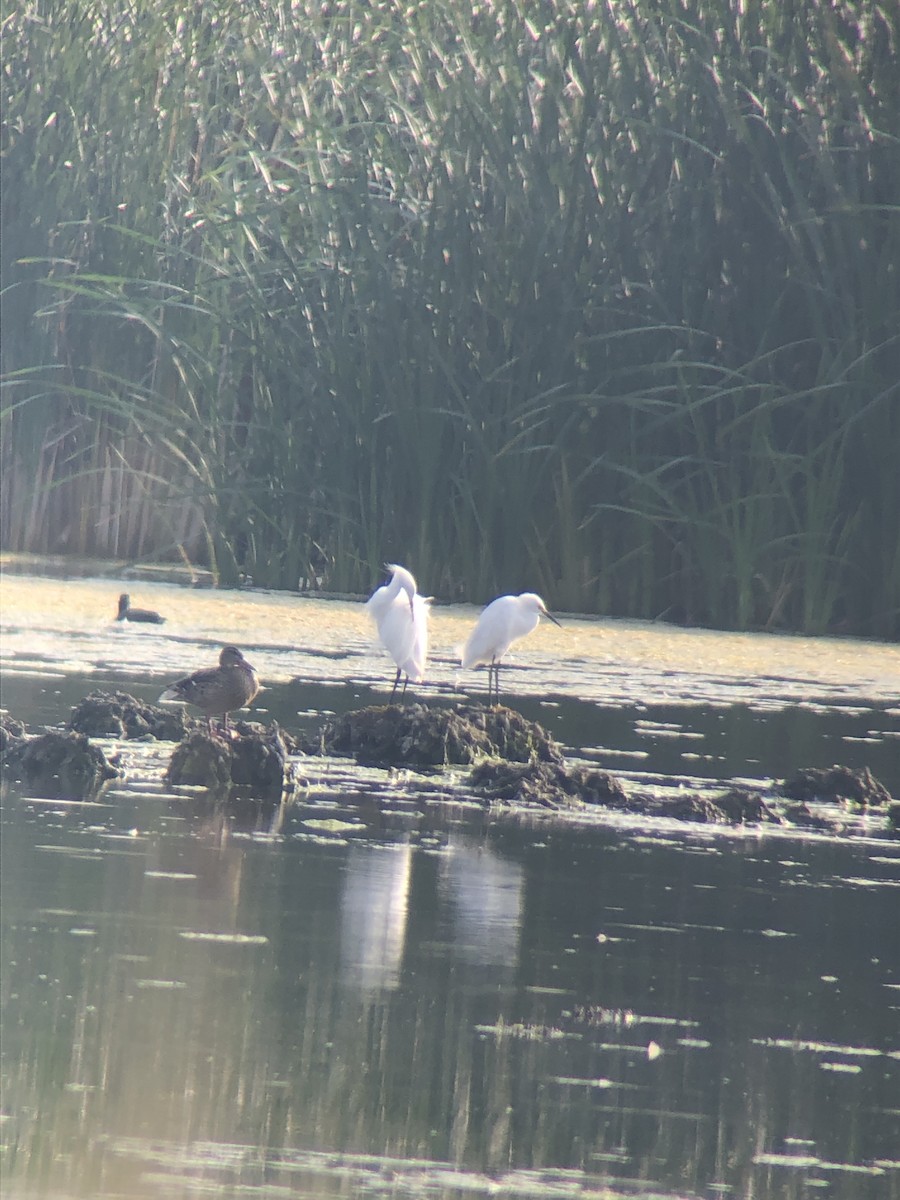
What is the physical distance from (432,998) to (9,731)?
2.25m

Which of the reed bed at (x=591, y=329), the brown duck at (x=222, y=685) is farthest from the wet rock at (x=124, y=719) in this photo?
the reed bed at (x=591, y=329)

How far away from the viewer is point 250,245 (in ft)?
37.0

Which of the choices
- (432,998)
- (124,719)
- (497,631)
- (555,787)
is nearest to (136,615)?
(497,631)

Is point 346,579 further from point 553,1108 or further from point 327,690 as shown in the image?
point 553,1108

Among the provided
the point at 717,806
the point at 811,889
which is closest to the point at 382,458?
the point at 717,806

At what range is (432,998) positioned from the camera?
3068mm

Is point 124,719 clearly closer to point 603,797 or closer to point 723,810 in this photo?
point 603,797

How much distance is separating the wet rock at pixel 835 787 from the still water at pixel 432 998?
0.25 m

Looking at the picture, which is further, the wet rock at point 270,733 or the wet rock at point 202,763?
the wet rock at point 270,733

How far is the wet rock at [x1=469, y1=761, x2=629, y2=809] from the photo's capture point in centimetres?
502

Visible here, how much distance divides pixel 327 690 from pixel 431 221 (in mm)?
3573

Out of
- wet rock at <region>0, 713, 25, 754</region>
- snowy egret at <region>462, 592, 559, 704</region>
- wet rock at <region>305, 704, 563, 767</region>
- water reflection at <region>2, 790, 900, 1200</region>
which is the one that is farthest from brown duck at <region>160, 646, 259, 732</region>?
snowy egret at <region>462, 592, 559, 704</region>

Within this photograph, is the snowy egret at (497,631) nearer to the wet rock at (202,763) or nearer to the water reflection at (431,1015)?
the wet rock at (202,763)

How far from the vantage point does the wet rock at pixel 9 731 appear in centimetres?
496
